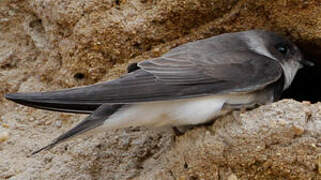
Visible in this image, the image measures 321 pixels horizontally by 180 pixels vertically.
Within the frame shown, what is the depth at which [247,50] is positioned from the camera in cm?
188

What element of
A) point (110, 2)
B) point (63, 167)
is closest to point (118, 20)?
point (110, 2)

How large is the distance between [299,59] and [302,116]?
61cm

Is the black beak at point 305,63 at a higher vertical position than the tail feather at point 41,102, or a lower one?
lower

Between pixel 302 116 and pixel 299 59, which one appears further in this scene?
pixel 299 59

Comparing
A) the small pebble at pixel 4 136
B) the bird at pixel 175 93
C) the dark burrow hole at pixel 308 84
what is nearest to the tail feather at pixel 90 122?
the bird at pixel 175 93

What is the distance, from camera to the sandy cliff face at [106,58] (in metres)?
1.72

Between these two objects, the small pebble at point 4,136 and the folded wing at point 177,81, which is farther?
the small pebble at point 4,136

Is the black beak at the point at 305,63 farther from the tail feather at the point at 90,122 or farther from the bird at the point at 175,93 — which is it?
the tail feather at the point at 90,122

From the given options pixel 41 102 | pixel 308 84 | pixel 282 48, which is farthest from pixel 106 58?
pixel 308 84

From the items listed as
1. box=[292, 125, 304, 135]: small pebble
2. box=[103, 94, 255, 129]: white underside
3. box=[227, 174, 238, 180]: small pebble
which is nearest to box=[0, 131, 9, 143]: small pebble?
box=[103, 94, 255, 129]: white underside

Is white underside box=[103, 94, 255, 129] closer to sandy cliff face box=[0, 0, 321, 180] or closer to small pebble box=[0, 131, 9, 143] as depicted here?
sandy cliff face box=[0, 0, 321, 180]

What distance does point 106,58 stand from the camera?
6.42 feet

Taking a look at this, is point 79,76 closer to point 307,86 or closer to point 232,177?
point 232,177

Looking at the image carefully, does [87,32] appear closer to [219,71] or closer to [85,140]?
[85,140]
